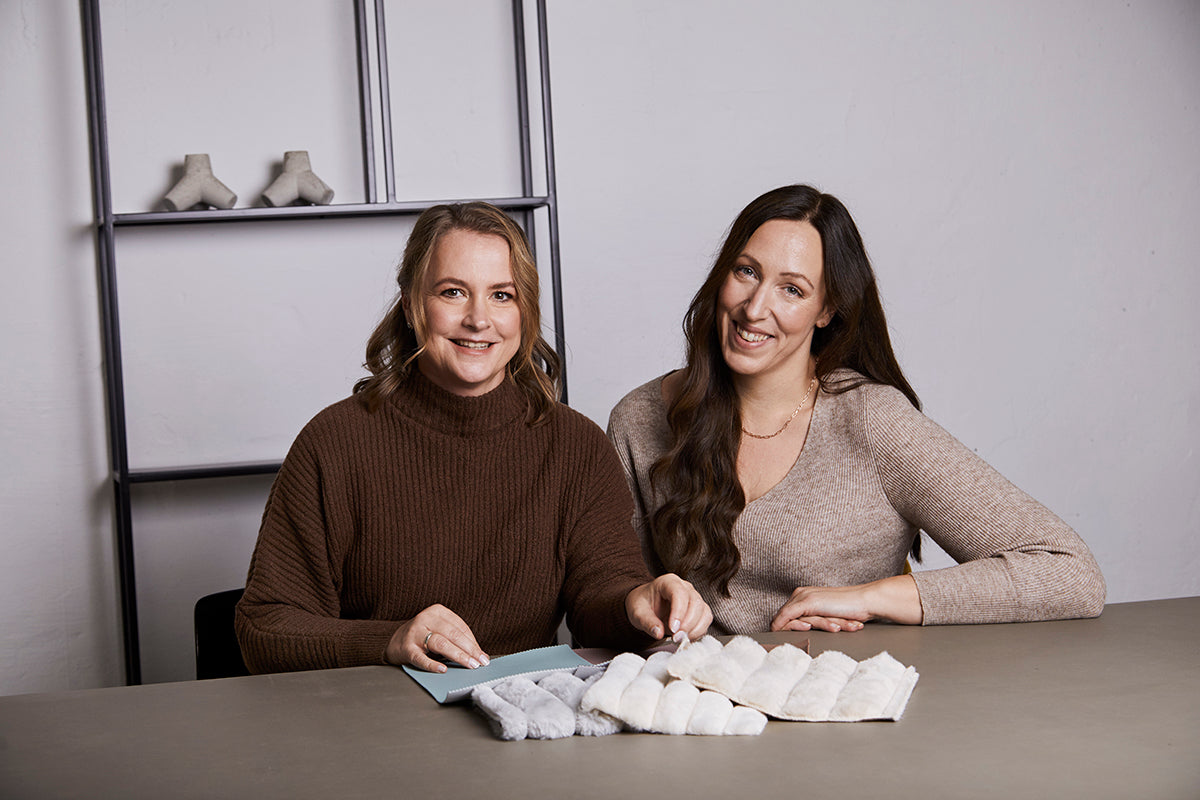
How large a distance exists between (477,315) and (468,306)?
0.08 ft

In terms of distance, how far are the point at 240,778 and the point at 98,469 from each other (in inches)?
76.1

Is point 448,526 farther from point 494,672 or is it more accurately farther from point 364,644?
point 494,672

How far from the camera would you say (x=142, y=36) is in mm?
2656

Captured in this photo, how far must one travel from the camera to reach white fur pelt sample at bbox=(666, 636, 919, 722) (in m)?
1.12

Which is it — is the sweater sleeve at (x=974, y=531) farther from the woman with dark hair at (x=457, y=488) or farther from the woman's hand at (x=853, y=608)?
the woman with dark hair at (x=457, y=488)

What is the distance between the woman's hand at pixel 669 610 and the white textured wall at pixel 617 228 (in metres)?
1.55

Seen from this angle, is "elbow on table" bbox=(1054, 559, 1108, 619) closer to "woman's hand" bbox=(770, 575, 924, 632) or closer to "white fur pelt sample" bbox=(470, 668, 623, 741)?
"woman's hand" bbox=(770, 575, 924, 632)

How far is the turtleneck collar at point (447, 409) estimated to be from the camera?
1683mm

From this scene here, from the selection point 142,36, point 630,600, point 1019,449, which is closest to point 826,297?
point 630,600

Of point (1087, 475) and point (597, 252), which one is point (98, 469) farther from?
point (1087, 475)

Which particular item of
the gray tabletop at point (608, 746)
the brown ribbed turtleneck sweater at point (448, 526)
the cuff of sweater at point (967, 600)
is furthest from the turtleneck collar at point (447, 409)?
the cuff of sweater at point (967, 600)

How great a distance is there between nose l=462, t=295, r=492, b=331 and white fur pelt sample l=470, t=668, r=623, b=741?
594 millimetres

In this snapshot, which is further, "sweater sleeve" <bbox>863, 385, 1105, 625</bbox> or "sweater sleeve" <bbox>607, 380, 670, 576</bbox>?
"sweater sleeve" <bbox>607, 380, 670, 576</bbox>

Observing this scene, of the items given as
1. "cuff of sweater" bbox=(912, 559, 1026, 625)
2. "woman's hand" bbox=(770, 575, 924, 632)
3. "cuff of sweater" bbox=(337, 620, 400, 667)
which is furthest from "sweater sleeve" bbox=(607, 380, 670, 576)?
"cuff of sweater" bbox=(337, 620, 400, 667)
